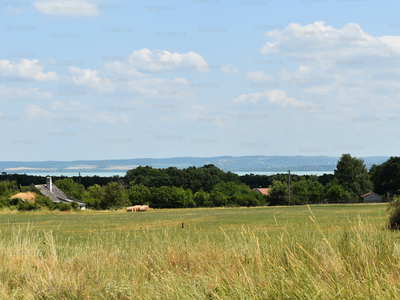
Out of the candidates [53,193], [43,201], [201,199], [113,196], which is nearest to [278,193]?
[201,199]

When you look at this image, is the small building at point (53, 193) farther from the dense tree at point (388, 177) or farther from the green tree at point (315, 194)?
the dense tree at point (388, 177)

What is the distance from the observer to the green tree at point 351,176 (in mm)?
118312

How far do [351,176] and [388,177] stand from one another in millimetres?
11448

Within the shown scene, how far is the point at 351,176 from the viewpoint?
118750 millimetres

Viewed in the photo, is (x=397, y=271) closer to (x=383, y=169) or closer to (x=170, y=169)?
(x=383, y=169)

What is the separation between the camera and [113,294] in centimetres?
759

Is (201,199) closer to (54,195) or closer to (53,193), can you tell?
(54,195)

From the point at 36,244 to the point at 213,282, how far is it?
5.89 metres

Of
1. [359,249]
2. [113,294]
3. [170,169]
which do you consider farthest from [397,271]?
[170,169]

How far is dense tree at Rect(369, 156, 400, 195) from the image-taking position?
10388 cm

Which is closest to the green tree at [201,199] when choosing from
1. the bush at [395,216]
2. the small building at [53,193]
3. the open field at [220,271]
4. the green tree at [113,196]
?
the green tree at [113,196]

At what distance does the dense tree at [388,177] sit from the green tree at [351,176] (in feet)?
17.7

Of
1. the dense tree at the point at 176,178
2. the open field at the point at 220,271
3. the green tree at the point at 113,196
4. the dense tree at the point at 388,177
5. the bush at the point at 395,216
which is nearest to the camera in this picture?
the open field at the point at 220,271

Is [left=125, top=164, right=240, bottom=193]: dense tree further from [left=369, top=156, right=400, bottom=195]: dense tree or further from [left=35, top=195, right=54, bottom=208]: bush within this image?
[left=35, top=195, right=54, bottom=208]: bush
